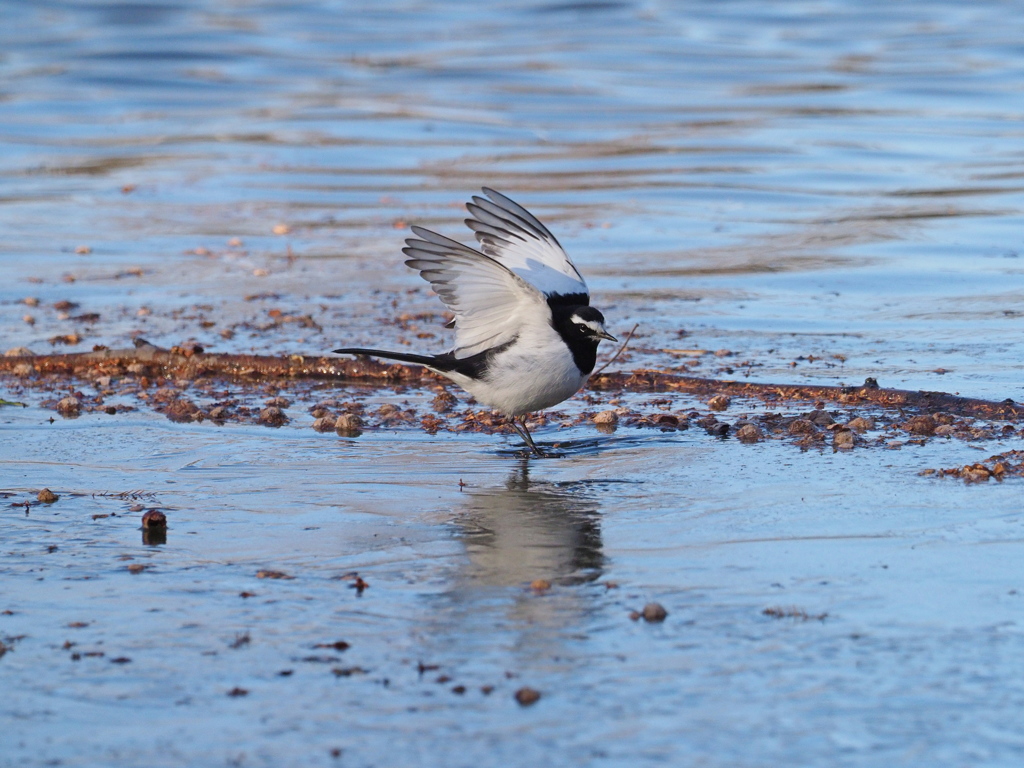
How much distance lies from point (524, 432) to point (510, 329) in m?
0.43

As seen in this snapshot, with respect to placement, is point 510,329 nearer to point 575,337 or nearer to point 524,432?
point 575,337

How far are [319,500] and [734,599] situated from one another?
1.78 meters

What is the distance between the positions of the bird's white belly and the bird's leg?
0.09 meters

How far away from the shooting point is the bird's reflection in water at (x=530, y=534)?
4363 mm

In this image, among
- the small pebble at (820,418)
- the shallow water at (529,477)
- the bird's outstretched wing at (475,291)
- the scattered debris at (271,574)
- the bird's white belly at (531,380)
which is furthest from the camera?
the small pebble at (820,418)

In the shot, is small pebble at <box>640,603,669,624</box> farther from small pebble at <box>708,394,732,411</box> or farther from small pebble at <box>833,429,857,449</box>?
A: small pebble at <box>708,394,732,411</box>

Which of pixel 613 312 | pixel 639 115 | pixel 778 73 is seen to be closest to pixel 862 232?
pixel 613 312

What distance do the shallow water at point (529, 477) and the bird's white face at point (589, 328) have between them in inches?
19.3

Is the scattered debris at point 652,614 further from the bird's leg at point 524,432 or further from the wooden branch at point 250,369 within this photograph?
the wooden branch at point 250,369

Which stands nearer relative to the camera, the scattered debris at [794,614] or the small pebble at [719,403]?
the scattered debris at [794,614]

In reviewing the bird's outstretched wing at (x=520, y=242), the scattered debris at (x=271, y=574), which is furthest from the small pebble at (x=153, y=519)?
the bird's outstretched wing at (x=520, y=242)

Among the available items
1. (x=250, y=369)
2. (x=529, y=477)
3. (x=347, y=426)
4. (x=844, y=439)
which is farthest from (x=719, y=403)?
(x=250, y=369)

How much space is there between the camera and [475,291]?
19.3 ft

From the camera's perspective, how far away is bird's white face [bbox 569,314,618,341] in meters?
5.76
